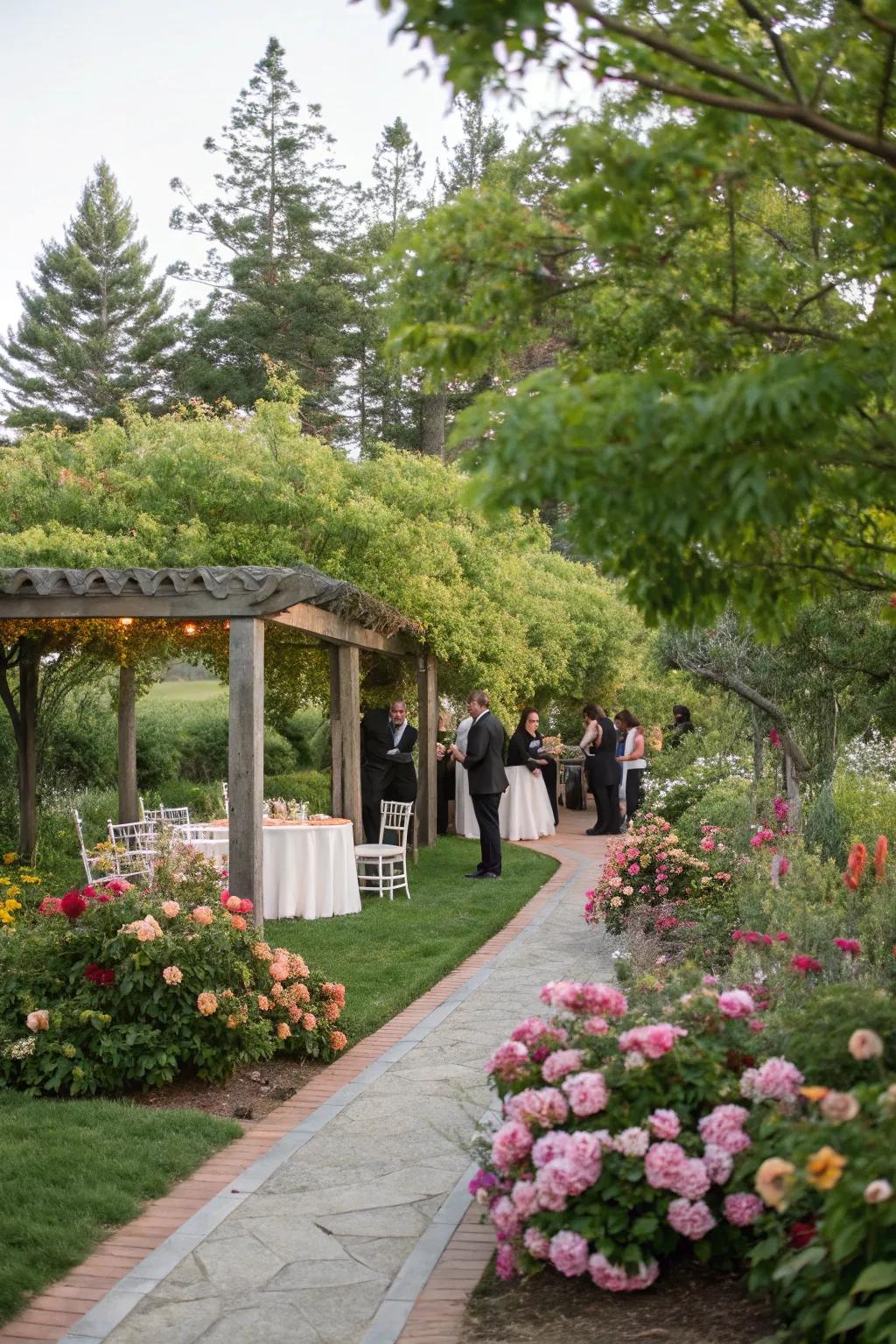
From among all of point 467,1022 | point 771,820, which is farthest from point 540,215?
point 771,820

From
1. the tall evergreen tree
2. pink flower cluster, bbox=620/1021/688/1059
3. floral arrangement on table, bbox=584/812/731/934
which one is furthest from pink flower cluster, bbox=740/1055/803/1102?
the tall evergreen tree

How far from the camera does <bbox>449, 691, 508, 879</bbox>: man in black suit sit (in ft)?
42.9

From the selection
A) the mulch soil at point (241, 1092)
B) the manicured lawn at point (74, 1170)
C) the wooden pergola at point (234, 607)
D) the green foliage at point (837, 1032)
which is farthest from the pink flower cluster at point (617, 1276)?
the wooden pergola at point (234, 607)

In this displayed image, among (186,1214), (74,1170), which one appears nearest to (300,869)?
(74,1170)

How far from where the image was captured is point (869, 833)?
26.1 feet

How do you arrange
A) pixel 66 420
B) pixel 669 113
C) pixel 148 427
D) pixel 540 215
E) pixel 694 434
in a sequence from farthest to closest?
pixel 66 420, pixel 148 427, pixel 540 215, pixel 669 113, pixel 694 434

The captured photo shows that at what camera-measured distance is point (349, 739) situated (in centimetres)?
1277

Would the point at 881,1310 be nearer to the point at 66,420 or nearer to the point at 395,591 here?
the point at 395,591

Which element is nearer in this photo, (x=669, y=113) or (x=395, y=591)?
(x=669, y=113)

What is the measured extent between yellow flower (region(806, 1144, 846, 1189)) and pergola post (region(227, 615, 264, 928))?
21.3 ft

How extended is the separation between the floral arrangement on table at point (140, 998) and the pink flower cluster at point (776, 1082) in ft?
10.4

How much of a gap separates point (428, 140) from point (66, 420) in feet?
38.8

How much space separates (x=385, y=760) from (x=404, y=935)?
4.28 m


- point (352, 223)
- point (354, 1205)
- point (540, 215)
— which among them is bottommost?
point (354, 1205)
